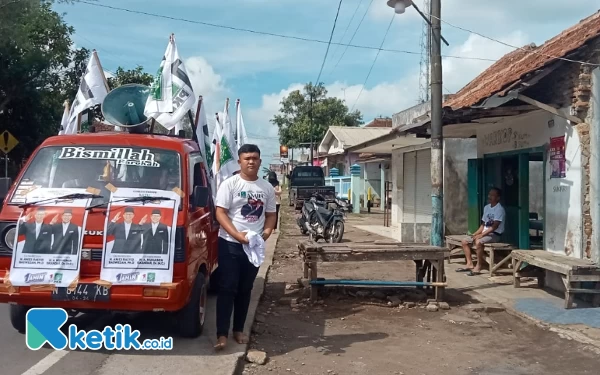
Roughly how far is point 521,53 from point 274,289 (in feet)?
24.1

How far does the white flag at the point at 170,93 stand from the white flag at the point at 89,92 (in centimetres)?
133

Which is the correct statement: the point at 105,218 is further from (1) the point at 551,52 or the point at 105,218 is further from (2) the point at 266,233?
(1) the point at 551,52

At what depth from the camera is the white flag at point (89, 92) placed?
7835 mm

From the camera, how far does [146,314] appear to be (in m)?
6.70

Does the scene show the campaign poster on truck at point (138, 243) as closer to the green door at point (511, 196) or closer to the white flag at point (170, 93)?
the white flag at point (170, 93)

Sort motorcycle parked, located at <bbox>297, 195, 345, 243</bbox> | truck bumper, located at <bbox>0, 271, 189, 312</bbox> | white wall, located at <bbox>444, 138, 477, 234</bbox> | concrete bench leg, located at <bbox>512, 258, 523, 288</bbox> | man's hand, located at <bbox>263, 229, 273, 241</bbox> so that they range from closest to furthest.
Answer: truck bumper, located at <bbox>0, 271, 189, 312</bbox>, man's hand, located at <bbox>263, 229, 273, 241</bbox>, concrete bench leg, located at <bbox>512, 258, 523, 288</bbox>, white wall, located at <bbox>444, 138, 477, 234</bbox>, motorcycle parked, located at <bbox>297, 195, 345, 243</bbox>

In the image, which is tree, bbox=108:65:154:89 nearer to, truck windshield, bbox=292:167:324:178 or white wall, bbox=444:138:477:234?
truck windshield, bbox=292:167:324:178

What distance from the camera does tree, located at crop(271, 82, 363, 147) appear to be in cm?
5362

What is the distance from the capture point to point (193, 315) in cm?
564

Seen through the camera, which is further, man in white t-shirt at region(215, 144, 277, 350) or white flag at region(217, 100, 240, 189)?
white flag at region(217, 100, 240, 189)

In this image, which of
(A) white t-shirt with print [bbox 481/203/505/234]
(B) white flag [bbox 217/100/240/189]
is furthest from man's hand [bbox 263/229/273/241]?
(A) white t-shirt with print [bbox 481/203/505/234]

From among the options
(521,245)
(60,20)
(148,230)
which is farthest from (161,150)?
(60,20)

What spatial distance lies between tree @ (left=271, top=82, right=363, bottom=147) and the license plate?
48490 millimetres

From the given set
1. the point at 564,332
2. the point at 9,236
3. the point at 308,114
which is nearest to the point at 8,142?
the point at 9,236
